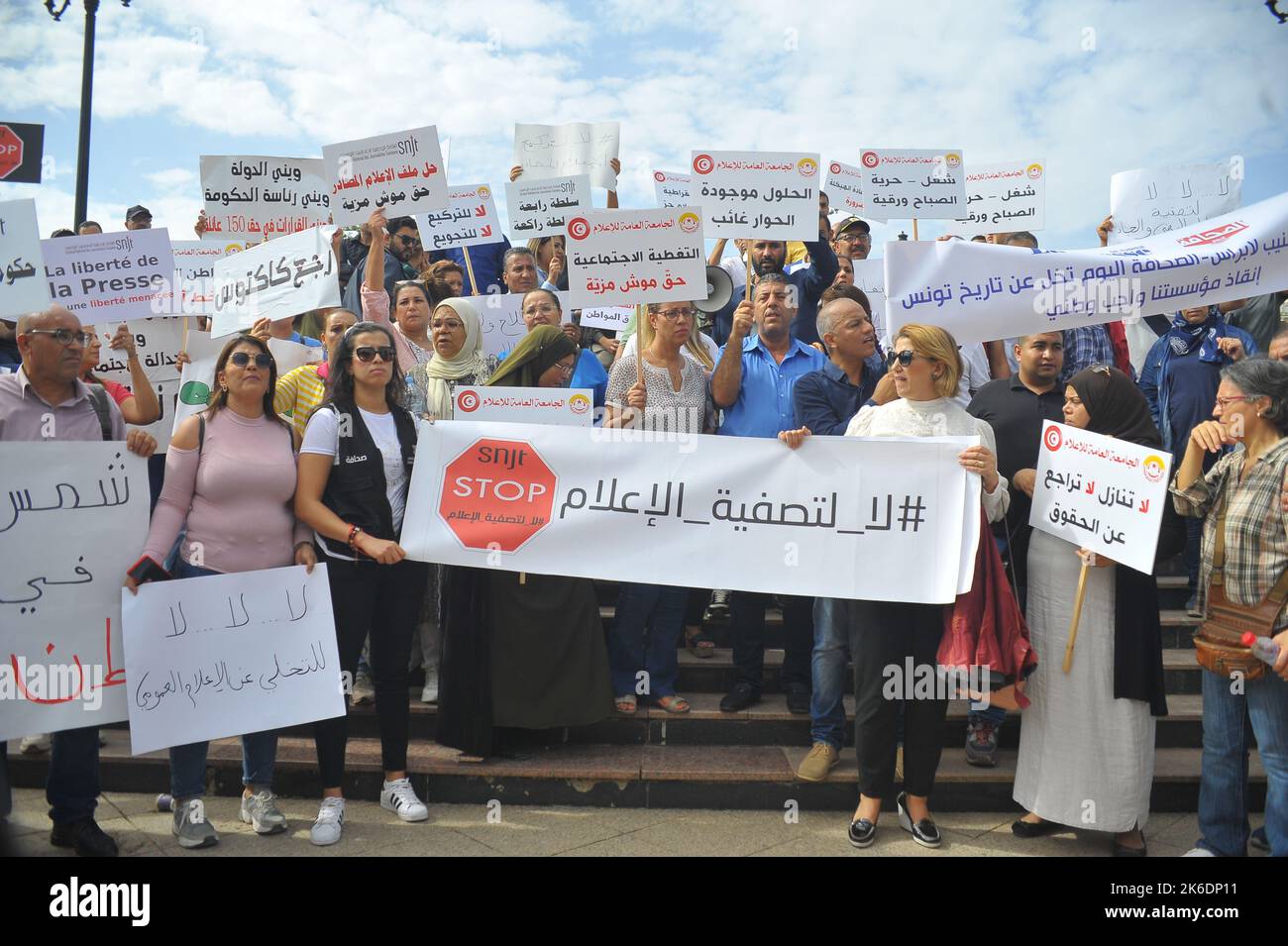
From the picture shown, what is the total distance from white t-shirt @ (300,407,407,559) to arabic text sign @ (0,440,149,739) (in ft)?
2.40

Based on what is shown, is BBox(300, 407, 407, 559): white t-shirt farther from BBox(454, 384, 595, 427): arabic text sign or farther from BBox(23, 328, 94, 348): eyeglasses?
BBox(23, 328, 94, 348): eyeglasses

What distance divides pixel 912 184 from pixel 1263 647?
4.94 meters

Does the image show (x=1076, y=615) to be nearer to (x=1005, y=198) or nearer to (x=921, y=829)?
(x=921, y=829)

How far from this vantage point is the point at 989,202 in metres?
8.64

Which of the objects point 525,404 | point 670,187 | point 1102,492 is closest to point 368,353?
point 525,404

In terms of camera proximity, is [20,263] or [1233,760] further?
[20,263]

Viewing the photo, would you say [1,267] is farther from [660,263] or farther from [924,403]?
[924,403]

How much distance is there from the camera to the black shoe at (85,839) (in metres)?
3.80

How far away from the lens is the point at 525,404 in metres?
4.59

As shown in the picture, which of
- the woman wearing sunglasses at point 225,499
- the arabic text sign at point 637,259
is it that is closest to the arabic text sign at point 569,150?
the arabic text sign at point 637,259

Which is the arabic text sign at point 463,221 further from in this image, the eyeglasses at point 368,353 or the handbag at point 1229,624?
the handbag at point 1229,624

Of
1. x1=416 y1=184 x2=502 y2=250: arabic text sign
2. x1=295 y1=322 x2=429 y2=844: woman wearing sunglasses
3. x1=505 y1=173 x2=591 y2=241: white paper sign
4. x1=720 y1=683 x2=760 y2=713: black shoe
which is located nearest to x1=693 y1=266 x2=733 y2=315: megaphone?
x1=505 y1=173 x2=591 y2=241: white paper sign

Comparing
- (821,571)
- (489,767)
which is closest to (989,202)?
(821,571)

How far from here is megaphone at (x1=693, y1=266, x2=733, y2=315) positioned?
23.2 feet
